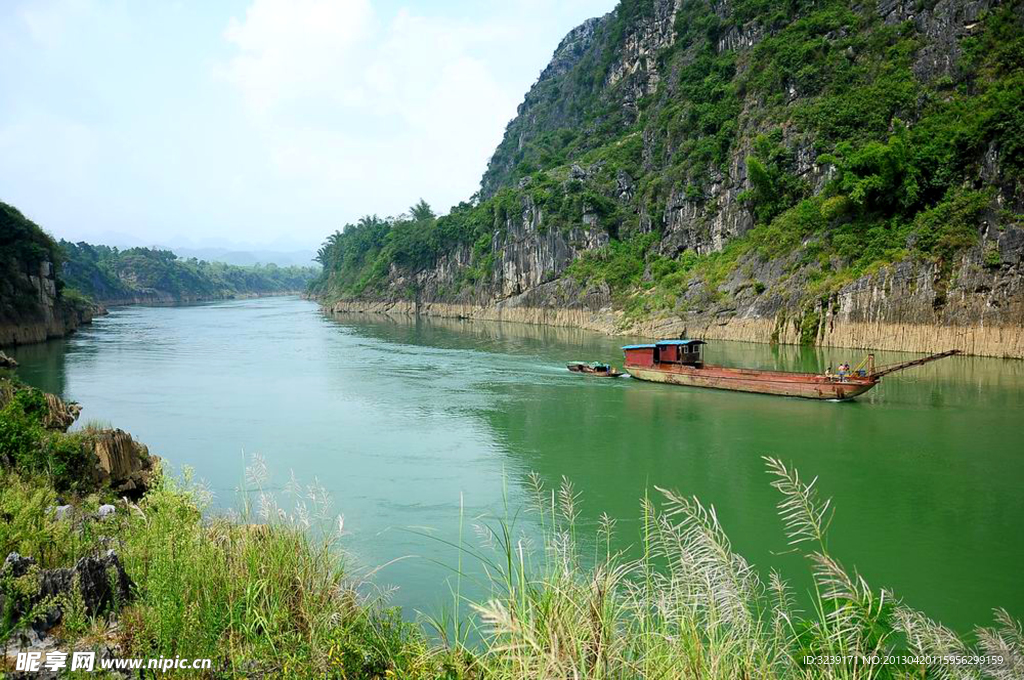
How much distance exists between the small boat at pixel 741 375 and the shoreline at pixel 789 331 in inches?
108

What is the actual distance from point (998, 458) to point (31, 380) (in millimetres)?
32783

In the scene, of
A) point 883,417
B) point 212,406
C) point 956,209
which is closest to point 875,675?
point 883,417

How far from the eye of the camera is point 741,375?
25.4 meters

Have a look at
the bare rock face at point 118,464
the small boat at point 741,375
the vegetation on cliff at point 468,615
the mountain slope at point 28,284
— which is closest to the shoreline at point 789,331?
the small boat at point 741,375

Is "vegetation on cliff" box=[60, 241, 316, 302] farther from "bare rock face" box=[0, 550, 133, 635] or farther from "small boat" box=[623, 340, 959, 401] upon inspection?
"bare rock face" box=[0, 550, 133, 635]

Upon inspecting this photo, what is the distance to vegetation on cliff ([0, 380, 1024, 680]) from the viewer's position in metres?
3.64

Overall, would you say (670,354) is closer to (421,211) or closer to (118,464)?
(118,464)

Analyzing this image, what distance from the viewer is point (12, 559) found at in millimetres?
5375

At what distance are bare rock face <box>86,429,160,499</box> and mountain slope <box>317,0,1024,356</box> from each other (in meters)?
30.8

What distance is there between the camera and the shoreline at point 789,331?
28.2 meters

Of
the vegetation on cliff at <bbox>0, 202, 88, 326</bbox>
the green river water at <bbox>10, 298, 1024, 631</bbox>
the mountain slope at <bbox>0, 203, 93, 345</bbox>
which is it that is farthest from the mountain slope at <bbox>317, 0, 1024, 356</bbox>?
the vegetation on cliff at <bbox>0, 202, 88, 326</bbox>

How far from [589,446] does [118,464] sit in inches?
429

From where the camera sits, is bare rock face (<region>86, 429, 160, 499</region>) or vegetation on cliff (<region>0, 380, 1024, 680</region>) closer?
vegetation on cliff (<region>0, 380, 1024, 680</region>)

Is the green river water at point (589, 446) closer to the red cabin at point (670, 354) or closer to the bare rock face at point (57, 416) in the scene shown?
the red cabin at point (670, 354)
